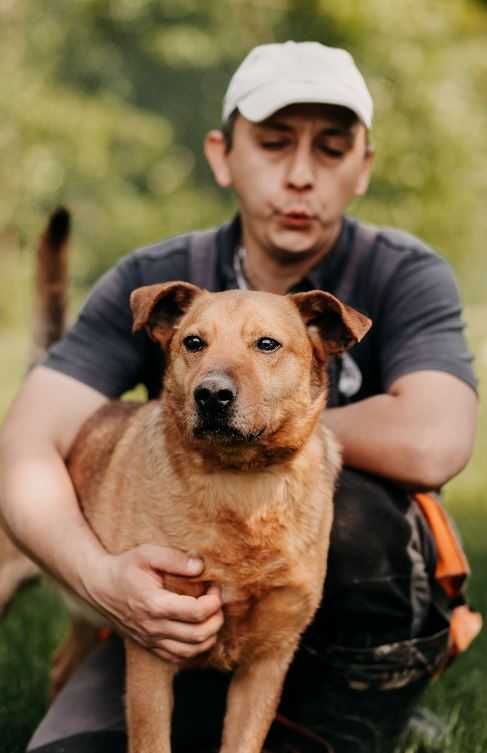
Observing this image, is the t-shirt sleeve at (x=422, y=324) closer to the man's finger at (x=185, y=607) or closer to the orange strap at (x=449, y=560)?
the orange strap at (x=449, y=560)

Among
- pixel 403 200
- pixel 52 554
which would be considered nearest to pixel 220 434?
pixel 52 554

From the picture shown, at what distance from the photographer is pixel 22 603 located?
14.4 ft

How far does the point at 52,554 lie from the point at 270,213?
1162 millimetres

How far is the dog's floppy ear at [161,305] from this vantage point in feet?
8.84

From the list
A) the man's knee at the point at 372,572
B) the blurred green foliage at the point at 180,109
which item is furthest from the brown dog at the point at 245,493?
the blurred green foliage at the point at 180,109

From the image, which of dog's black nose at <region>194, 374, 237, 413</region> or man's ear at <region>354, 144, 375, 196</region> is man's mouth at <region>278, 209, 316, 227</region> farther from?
dog's black nose at <region>194, 374, 237, 413</region>

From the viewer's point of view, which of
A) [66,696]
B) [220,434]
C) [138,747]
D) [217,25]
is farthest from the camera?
[217,25]

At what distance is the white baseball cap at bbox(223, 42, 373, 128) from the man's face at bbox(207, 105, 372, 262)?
68mm

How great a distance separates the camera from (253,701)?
2.68m

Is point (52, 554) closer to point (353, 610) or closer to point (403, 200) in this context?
point (353, 610)

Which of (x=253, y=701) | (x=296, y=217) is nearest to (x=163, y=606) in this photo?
(x=253, y=701)

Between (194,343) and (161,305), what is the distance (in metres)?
0.23

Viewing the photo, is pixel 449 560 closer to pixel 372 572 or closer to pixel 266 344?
pixel 372 572

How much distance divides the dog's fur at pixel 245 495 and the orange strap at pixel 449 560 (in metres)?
0.43
